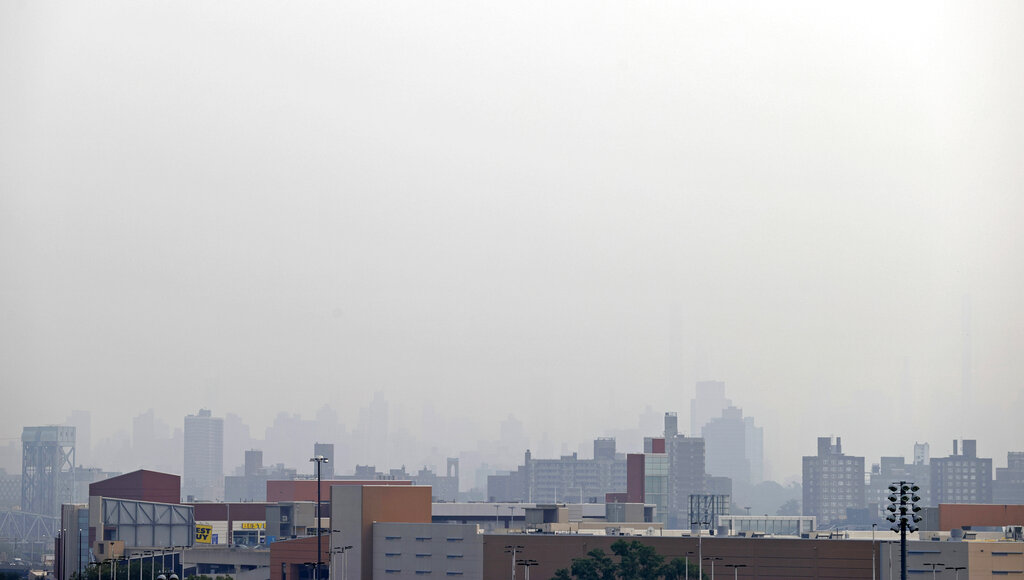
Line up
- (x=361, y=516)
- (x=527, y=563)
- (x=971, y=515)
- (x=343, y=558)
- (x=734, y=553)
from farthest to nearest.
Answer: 1. (x=971, y=515)
2. (x=361, y=516)
3. (x=343, y=558)
4. (x=527, y=563)
5. (x=734, y=553)

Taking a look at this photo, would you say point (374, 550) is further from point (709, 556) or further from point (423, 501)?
point (709, 556)

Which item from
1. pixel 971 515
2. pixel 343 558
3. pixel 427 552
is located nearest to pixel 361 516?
pixel 343 558

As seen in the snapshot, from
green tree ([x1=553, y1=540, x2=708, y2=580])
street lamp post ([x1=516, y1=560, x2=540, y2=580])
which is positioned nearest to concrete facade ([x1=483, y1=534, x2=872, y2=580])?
street lamp post ([x1=516, y1=560, x2=540, y2=580])

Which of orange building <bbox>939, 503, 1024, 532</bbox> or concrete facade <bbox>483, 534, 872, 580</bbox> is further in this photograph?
orange building <bbox>939, 503, 1024, 532</bbox>

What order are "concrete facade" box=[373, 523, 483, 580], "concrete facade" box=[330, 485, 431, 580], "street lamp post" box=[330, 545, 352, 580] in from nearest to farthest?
"concrete facade" box=[373, 523, 483, 580]
"street lamp post" box=[330, 545, 352, 580]
"concrete facade" box=[330, 485, 431, 580]

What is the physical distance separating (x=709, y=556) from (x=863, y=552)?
37.1ft

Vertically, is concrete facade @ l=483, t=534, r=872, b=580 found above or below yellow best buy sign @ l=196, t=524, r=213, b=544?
above

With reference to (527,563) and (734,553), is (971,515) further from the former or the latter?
(527,563)

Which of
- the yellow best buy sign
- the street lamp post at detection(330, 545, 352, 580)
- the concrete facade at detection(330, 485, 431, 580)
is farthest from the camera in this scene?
the yellow best buy sign

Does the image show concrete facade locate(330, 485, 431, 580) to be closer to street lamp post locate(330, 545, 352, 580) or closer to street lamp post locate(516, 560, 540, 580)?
street lamp post locate(330, 545, 352, 580)

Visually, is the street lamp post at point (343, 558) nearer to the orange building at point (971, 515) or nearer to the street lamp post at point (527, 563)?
the street lamp post at point (527, 563)

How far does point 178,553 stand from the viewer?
5527 inches

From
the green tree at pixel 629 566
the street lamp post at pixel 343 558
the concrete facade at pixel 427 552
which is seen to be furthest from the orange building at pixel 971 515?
the street lamp post at pixel 343 558

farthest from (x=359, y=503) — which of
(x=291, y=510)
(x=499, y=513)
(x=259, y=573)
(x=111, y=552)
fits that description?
(x=499, y=513)
